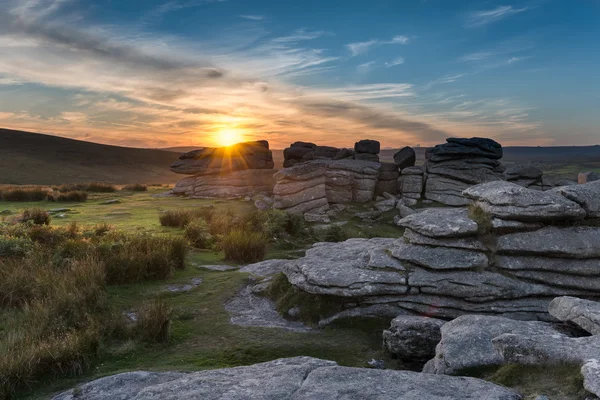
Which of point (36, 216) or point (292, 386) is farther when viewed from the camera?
point (36, 216)

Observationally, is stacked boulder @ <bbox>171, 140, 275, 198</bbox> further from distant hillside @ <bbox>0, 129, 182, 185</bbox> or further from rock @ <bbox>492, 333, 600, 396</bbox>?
distant hillside @ <bbox>0, 129, 182, 185</bbox>

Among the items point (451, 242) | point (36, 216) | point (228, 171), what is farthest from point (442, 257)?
point (228, 171)

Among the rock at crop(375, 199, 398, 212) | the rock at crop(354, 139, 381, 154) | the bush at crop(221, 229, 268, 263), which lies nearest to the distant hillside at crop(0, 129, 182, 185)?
the rock at crop(354, 139, 381, 154)

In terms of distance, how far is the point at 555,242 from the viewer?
9719 mm

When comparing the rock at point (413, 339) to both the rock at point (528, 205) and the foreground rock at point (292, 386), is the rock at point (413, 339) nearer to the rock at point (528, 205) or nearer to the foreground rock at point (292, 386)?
the foreground rock at point (292, 386)

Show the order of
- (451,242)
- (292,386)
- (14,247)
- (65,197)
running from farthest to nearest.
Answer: (65,197) → (14,247) → (451,242) → (292,386)

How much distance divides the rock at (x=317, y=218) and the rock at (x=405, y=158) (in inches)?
444

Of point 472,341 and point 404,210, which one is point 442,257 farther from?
point 404,210

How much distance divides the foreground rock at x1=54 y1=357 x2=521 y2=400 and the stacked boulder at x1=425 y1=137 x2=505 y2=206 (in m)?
27.0

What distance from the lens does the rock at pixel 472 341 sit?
6.25 m

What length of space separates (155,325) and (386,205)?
2320cm

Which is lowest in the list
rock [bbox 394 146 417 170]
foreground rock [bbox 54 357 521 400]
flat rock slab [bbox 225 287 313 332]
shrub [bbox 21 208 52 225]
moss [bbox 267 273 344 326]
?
flat rock slab [bbox 225 287 313 332]

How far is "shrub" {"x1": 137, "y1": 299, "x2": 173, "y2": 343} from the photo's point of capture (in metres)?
8.59

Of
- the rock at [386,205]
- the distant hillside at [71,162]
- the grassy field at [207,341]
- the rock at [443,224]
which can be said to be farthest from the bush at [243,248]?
the distant hillside at [71,162]
